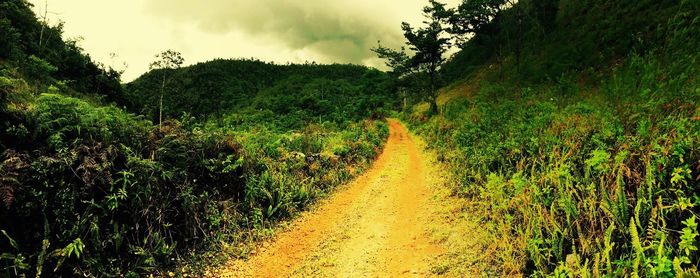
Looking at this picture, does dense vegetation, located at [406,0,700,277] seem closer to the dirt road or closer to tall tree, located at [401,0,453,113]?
the dirt road

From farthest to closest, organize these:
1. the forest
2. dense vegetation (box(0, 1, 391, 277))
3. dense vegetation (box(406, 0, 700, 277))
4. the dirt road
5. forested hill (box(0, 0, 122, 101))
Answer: forested hill (box(0, 0, 122, 101)) < the dirt road < dense vegetation (box(0, 1, 391, 277)) < the forest < dense vegetation (box(406, 0, 700, 277))

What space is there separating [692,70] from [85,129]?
358 inches

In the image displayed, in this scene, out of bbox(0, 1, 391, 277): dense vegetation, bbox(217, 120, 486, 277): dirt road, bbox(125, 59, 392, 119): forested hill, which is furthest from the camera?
bbox(125, 59, 392, 119): forested hill

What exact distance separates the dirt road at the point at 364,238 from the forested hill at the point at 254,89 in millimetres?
12525

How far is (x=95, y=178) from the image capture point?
5.19 m

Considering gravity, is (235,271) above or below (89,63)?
below

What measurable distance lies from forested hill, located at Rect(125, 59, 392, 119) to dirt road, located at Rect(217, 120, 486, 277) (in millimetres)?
12525

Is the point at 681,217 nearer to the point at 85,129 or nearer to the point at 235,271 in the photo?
the point at 235,271

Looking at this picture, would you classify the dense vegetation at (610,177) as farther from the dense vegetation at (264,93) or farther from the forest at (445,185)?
the dense vegetation at (264,93)

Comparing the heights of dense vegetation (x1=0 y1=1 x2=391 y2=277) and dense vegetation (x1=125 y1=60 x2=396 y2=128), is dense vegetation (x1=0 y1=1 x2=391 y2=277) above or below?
below

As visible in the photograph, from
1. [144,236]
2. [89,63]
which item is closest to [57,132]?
[144,236]

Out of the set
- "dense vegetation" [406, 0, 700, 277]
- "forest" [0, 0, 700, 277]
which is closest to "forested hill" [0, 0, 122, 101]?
"forest" [0, 0, 700, 277]

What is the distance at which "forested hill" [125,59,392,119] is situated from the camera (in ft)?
147

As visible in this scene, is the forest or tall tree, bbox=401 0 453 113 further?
tall tree, bbox=401 0 453 113
